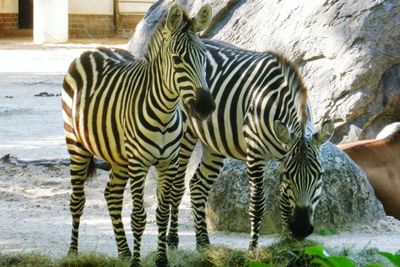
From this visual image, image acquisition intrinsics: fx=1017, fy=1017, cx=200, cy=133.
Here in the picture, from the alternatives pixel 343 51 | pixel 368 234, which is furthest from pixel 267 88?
pixel 343 51

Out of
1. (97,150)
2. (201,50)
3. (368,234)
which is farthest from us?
(368,234)

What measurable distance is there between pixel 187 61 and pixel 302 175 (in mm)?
1094

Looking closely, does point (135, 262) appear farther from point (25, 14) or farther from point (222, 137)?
point (25, 14)

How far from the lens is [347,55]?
11.5 metres

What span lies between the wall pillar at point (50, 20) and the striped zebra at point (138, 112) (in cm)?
2088

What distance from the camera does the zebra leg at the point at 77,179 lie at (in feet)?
24.6

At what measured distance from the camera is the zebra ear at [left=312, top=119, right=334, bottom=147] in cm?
690

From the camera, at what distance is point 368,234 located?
8789 millimetres

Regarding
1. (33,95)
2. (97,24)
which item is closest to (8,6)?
(97,24)

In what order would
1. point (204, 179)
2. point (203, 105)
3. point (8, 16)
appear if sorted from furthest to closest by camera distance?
point (8, 16), point (204, 179), point (203, 105)

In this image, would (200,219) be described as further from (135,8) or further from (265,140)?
(135,8)

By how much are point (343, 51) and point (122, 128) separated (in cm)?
509

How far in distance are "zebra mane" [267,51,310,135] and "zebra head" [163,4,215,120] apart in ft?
2.98

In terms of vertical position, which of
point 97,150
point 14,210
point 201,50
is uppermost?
point 201,50
